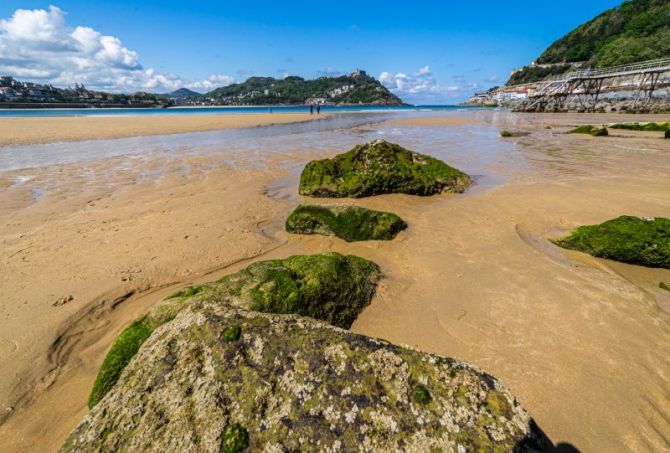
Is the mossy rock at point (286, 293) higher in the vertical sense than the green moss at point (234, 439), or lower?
lower

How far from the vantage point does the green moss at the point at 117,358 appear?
2.96 m

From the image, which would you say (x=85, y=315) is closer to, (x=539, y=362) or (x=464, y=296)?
(x=464, y=296)

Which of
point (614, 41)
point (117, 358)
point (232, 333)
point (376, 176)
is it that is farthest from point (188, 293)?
point (614, 41)

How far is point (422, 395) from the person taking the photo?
206 centimetres

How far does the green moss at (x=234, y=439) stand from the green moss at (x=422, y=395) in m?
1.10

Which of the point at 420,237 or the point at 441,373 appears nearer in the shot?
the point at 441,373

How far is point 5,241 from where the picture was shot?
22.8 ft

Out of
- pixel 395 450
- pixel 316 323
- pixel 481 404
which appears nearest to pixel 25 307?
pixel 316 323

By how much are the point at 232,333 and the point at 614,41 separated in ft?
469

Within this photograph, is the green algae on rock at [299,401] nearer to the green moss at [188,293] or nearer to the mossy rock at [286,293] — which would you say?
the mossy rock at [286,293]

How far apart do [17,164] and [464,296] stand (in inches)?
823

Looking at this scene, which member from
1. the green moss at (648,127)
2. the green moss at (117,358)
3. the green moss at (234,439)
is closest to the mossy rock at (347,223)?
the green moss at (117,358)

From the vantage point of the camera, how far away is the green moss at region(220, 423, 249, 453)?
1859 mm

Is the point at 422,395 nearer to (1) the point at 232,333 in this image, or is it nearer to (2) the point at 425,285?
(1) the point at 232,333
